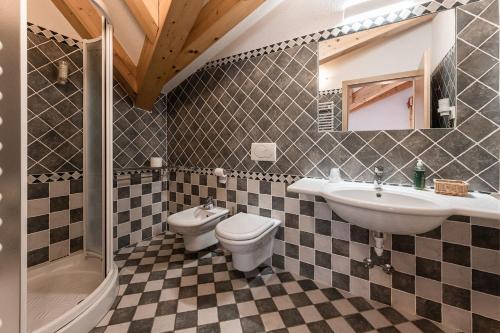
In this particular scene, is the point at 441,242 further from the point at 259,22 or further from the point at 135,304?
the point at 259,22

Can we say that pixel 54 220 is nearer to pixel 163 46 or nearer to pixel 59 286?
pixel 59 286

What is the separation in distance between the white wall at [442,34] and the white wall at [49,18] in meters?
2.58

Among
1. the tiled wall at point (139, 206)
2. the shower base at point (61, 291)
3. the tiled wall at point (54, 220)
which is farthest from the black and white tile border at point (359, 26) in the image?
the shower base at point (61, 291)

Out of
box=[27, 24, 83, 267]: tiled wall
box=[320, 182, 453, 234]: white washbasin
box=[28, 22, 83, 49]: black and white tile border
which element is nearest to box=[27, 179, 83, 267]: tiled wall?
box=[27, 24, 83, 267]: tiled wall

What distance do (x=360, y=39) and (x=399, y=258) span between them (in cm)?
152

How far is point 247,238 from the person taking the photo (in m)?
1.57

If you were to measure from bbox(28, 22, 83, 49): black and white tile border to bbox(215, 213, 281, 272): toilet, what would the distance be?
1.89 metres

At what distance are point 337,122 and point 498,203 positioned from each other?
96 cm

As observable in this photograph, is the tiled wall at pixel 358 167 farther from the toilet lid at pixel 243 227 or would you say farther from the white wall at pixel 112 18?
the white wall at pixel 112 18

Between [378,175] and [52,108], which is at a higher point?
[52,108]

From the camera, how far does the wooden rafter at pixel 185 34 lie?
1522 mm

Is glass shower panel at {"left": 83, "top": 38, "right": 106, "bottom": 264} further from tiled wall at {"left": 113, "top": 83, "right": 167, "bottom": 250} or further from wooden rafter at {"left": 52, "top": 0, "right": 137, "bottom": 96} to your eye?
tiled wall at {"left": 113, "top": 83, "right": 167, "bottom": 250}

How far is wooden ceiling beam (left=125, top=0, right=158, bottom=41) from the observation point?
158cm

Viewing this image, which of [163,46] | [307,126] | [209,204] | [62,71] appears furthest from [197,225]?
[62,71]
